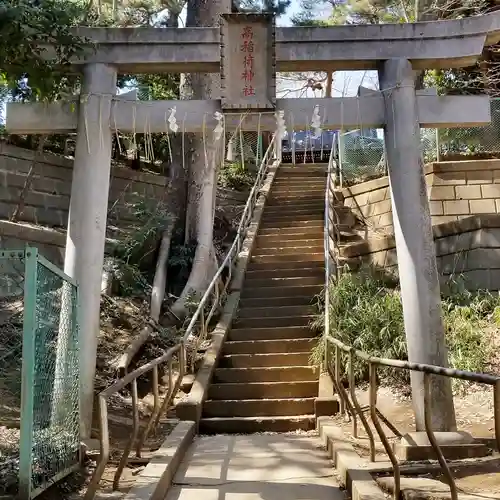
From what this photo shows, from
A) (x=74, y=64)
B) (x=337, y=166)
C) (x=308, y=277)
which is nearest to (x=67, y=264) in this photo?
(x=74, y=64)

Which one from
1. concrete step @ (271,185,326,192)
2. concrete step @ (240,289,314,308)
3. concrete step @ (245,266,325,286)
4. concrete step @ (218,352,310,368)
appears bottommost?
concrete step @ (218,352,310,368)

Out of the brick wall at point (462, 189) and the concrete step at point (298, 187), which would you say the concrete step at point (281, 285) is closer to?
the brick wall at point (462, 189)

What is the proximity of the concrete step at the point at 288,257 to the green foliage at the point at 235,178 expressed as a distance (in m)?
4.79

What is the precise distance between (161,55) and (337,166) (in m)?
8.98

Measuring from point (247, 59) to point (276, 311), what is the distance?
14.6 feet

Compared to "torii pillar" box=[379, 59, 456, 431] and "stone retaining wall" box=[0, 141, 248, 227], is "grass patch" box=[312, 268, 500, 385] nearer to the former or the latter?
"torii pillar" box=[379, 59, 456, 431]

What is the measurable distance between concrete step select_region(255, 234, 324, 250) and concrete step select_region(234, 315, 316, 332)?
2729mm

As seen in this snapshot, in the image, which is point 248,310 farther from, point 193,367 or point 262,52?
point 262,52

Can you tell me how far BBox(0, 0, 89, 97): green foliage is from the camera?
4.58 metres

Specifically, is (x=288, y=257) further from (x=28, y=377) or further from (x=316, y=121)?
(x=28, y=377)

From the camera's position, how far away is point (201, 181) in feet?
33.2

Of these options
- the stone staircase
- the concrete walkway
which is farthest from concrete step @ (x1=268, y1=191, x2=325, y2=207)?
the concrete walkway

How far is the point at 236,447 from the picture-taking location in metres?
5.71

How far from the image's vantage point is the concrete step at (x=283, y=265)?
416 inches
